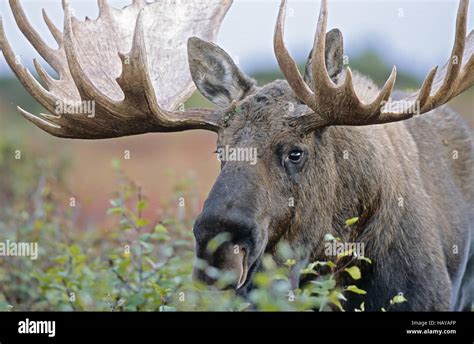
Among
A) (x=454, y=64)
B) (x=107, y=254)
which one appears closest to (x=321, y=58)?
(x=454, y=64)

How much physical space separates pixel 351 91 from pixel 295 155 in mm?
435

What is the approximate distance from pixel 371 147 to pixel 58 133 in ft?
5.79

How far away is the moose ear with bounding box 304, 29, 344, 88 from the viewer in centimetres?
521

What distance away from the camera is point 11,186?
449 inches

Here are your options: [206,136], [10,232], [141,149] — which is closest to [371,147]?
[10,232]

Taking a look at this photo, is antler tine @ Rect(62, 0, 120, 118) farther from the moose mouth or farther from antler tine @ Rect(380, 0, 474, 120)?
antler tine @ Rect(380, 0, 474, 120)

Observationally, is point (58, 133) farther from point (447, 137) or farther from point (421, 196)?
point (447, 137)

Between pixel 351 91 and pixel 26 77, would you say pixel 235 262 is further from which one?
pixel 26 77

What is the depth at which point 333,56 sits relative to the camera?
5.27 meters

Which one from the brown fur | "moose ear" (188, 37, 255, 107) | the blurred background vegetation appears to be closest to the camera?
the brown fur

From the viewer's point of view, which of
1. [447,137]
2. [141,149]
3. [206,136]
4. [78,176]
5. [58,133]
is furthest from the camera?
[206,136]

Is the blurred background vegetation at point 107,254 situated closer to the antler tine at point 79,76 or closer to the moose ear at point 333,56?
the antler tine at point 79,76

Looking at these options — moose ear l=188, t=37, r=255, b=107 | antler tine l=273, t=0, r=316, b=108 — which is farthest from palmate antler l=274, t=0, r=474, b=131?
moose ear l=188, t=37, r=255, b=107

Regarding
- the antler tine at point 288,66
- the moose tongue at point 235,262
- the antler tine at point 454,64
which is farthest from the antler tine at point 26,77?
the antler tine at point 454,64
